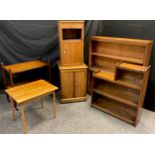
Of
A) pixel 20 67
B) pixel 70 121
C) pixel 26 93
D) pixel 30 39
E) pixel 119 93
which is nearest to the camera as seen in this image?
pixel 26 93

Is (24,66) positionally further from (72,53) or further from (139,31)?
(139,31)

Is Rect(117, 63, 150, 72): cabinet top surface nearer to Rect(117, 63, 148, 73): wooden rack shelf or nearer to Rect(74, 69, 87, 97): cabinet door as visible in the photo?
Rect(117, 63, 148, 73): wooden rack shelf

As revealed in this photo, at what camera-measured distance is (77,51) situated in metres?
2.82

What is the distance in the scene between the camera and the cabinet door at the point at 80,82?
2.87 metres

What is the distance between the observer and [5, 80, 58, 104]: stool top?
83.4 inches

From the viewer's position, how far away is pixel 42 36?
3.16 meters

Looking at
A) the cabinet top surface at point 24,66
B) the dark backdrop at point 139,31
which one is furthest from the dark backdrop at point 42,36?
the cabinet top surface at point 24,66

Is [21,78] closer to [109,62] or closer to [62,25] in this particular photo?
[62,25]

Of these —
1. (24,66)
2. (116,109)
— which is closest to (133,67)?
(116,109)

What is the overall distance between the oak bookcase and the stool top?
867mm

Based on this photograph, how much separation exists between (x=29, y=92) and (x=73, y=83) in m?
0.90

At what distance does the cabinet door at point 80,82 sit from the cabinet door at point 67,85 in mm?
79

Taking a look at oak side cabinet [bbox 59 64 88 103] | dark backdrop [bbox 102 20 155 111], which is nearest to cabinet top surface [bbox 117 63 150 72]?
dark backdrop [bbox 102 20 155 111]

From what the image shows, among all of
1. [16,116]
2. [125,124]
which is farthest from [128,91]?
[16,116]
